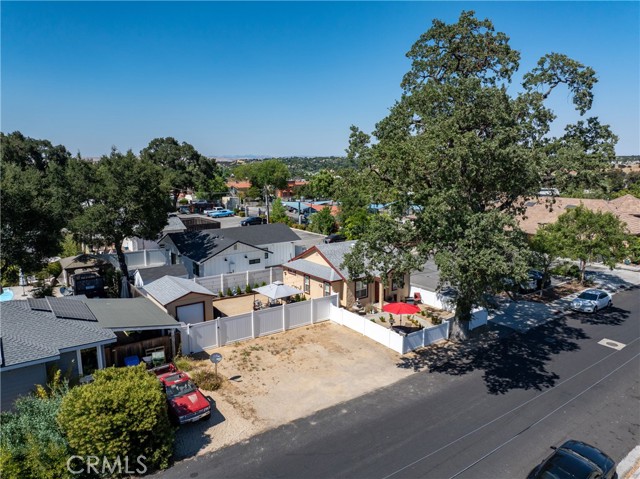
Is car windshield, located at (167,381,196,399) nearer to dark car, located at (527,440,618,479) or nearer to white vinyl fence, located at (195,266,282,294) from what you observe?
dark car, located at (527,440,618,479)

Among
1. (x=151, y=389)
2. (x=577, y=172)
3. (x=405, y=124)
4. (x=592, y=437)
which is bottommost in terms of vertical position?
(x=592, y=437)

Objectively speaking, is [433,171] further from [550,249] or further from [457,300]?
[550,249]

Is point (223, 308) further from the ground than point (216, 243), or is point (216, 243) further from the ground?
point (216, 243)

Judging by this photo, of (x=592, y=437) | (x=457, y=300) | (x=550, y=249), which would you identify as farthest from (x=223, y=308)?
(x=550, y=249)

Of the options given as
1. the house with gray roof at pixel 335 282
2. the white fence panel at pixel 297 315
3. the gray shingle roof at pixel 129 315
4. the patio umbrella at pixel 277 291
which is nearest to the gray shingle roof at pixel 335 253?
the house with gray roof at pixel 335 282

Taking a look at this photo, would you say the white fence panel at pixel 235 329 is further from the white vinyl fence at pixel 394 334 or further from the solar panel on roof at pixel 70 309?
the solar panel on roof at pixel 70 309
